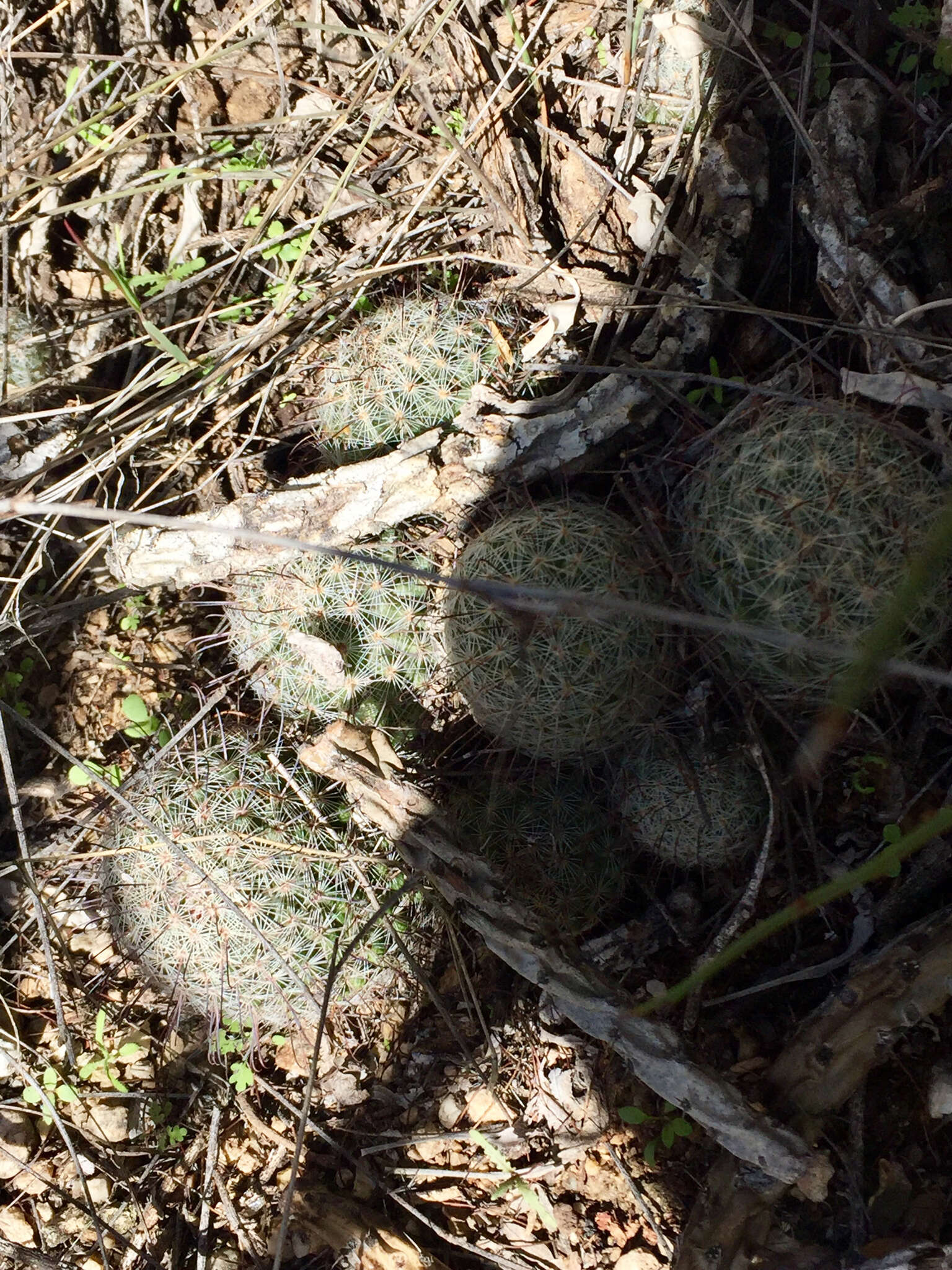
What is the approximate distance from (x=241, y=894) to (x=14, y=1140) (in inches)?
55.9

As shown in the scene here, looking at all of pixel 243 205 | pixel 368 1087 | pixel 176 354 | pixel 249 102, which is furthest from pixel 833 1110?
pixel 249 102

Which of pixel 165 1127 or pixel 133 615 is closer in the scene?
pixel 165 1127

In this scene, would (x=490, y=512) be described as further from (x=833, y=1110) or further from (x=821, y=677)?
(x=833, y=1110)

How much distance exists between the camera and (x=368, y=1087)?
10.2 ft

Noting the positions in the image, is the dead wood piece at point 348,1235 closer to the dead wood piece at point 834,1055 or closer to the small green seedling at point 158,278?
the dead wood piece at point 834,1055

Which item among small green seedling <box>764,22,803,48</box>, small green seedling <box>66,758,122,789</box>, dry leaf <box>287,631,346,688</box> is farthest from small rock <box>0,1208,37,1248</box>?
small green seedling <box>764,22,803,48</box>

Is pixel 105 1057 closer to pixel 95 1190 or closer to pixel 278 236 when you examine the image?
pixel 95 1190

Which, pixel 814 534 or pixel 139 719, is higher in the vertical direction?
pixel 814 534

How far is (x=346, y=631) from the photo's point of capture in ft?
9.36

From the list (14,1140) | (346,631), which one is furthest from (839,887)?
(14,1140)

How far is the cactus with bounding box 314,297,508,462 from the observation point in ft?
9.47

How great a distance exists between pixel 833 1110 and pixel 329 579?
6.97ft

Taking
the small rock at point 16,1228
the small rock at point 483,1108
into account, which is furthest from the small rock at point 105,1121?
the small rock at point 483,1108

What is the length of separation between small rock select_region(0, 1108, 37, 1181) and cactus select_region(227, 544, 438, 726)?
188cm
